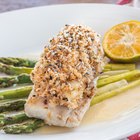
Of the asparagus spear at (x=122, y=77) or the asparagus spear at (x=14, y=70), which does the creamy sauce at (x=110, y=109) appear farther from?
the asparagus spear at (x=14, y=70)

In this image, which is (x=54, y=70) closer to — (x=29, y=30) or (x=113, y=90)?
(x=113, y=90)

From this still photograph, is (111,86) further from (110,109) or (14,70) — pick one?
(14,70)

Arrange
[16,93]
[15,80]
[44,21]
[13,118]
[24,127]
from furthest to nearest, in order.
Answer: [44,21] → [15,80] → [16,93] → [13,118] → [24,127]

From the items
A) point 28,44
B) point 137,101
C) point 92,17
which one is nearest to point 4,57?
A: point 28,44

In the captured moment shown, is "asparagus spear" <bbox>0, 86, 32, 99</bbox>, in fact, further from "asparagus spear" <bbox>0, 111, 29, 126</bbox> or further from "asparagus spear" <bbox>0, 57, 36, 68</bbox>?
"asparagus spear" <bbox>0, 57, 36, 68</bbox>

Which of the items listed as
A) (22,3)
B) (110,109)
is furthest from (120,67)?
(22,3)

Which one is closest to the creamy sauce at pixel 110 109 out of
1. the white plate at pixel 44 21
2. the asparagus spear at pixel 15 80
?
the asparagus spear at pixel 15 80
